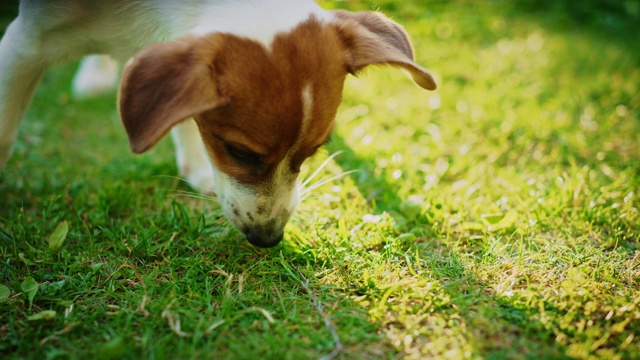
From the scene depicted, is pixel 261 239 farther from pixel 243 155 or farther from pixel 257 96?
pixel 257 96

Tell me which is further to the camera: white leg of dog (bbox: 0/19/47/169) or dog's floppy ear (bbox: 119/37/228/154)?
white leg of dog (bbox: 0/19/47/169)

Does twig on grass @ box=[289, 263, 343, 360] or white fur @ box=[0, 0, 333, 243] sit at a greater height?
white fur @ box=[0, 0, 333, 243]

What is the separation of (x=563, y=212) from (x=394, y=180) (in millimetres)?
1009

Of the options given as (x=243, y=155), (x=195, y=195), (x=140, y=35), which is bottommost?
(x=195, y=195)

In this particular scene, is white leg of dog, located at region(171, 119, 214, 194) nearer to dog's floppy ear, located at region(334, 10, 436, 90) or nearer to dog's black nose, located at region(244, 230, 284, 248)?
dog's black nose, located at region(244, 230, 284, 248)

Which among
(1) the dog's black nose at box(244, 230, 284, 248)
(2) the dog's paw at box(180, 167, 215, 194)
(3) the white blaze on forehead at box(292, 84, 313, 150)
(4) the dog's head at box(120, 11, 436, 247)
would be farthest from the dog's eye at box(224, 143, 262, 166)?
(2) the dog's paw at box(180, 167, 215, 194)

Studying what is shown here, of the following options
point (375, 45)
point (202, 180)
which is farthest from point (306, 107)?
point (202, 180)

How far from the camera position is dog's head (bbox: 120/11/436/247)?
2.16m

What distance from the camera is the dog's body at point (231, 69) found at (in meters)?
2.18

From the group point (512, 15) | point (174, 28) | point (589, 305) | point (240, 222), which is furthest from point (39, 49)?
point (512, 15)

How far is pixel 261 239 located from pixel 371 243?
0.59 meters

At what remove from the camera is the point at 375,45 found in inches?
101

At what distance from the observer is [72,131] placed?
4.40 metres

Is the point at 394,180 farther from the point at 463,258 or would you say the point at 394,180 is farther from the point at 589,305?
the point at 589,305
